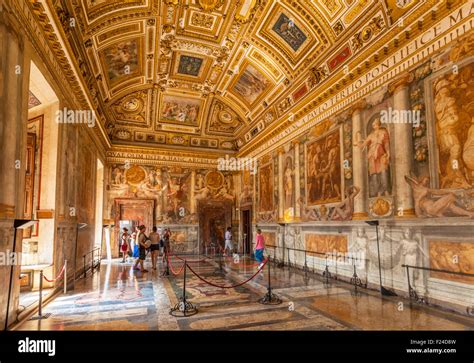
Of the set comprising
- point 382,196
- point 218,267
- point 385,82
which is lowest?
point 218,267

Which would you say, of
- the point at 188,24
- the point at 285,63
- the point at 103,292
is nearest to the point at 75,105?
the point at 188,24

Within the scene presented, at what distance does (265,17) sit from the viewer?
32.9ft

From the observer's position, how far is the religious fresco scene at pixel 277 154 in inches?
220

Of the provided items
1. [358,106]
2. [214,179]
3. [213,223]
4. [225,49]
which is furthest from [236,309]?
[214,179]

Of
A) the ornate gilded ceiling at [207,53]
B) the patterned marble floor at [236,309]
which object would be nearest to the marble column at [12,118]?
the ornate gilded ceiling at [207,53]

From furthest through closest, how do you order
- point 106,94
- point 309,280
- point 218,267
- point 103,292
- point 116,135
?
point 116,135 < point 106,94 < point 218,267 < point 309,280 < point 103,292

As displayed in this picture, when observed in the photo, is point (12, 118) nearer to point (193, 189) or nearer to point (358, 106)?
point (358, 106)

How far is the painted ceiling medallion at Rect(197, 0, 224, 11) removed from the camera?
966 centimetres

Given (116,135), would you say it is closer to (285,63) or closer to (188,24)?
(188,24)

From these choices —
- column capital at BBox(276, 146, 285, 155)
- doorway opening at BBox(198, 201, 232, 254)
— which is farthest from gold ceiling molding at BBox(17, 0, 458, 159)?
doorway opening at BBox(198, 201, 232, 254)

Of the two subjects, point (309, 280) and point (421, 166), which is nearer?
point (421, 166)

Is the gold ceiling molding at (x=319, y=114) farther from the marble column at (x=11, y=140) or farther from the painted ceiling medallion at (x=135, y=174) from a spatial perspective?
the marble column at (x=11, y=140)

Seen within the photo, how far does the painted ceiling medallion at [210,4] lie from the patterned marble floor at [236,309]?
9.13 metres
